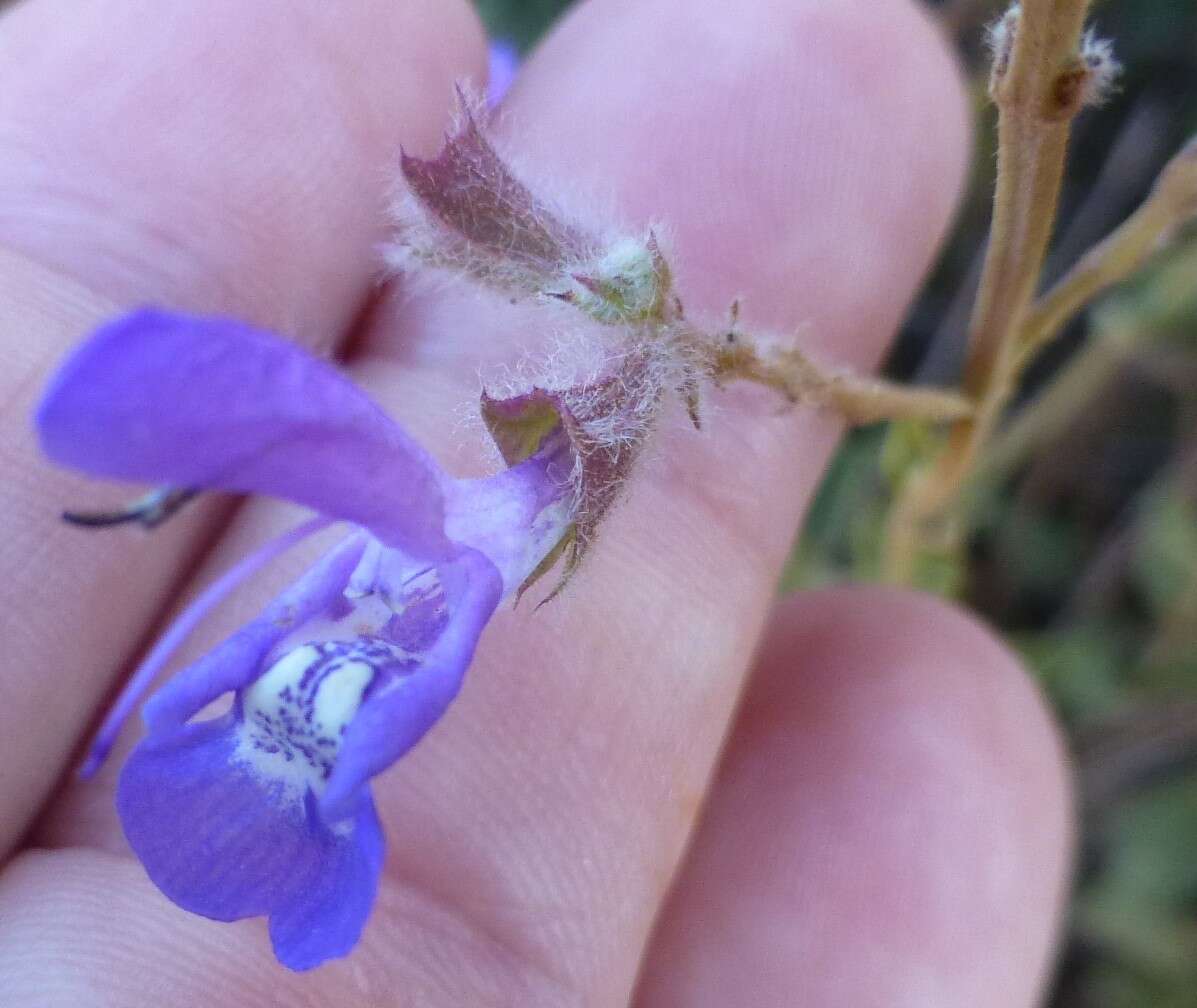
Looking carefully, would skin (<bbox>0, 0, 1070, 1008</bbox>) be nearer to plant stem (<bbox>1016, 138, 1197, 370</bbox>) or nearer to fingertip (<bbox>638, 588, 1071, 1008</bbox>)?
fingertip (<bbox>638, 588, 1071, 1008</bbox>)

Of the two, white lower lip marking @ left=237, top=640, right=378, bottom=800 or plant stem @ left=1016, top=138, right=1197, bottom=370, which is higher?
plant stem @ left=1016, top=138, right=1197, bottom=370

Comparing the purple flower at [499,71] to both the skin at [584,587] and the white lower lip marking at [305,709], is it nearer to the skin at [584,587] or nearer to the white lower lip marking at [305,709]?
the skin at [584,587]

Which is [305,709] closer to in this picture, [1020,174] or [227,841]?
[227,841]

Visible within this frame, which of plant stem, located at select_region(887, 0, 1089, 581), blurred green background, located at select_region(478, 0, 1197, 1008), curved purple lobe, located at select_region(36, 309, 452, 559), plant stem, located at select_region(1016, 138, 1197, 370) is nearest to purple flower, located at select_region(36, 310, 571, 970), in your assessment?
curved purple lobe, located at select_region(36, 309, 452, 559)

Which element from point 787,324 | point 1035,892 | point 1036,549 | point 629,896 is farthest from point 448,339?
point 1036,549

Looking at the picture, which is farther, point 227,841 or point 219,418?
point 227,841

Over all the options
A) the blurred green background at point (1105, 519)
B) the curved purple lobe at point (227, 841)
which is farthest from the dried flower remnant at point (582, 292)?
the blurred green background at point (1105, 519)

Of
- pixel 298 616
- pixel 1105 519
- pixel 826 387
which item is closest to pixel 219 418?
pixel 298 616
